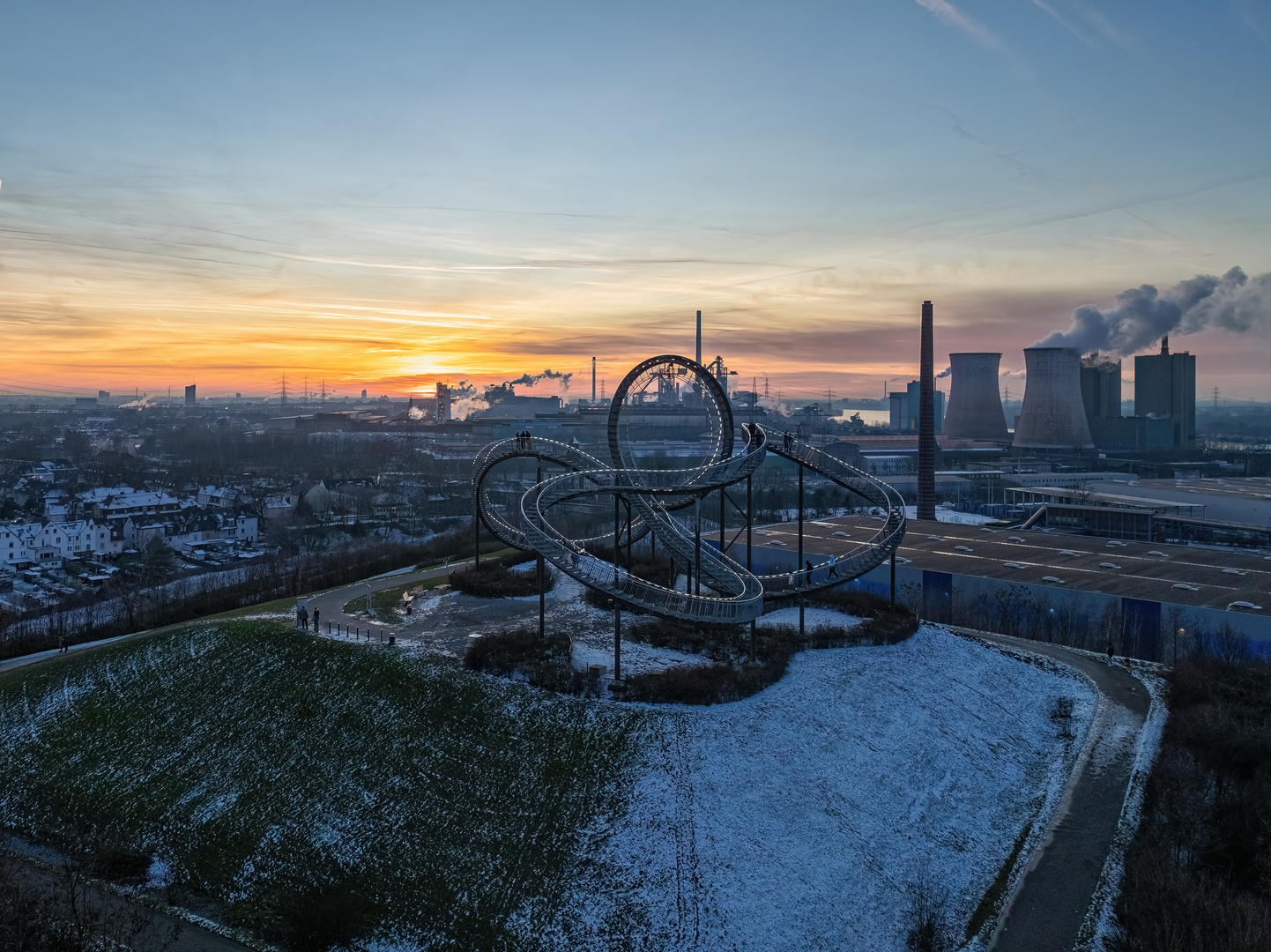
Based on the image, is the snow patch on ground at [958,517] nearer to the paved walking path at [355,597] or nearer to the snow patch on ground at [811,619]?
the snow patch on ground at [811,619]

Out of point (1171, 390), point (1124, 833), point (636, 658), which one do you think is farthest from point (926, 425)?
point (1171, 390)

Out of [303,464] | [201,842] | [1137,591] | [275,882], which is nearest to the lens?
[275,882]

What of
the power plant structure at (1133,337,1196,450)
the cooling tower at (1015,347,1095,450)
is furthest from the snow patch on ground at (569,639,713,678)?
the power plant structure at (1133,337,1196,450)

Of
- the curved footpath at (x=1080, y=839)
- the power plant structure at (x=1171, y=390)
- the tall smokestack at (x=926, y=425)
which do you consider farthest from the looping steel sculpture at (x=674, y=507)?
the power plant structure at (x=1171, y=390)

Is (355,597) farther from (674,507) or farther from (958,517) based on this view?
(958,517)

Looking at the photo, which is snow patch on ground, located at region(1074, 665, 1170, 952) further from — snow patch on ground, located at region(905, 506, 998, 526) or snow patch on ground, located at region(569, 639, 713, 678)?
snow patch on ground, located at region(905, 506, 998, 526)

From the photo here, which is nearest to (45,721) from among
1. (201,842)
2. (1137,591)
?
(201,842)

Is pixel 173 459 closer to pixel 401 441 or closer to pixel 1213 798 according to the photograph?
pixel 401 441
